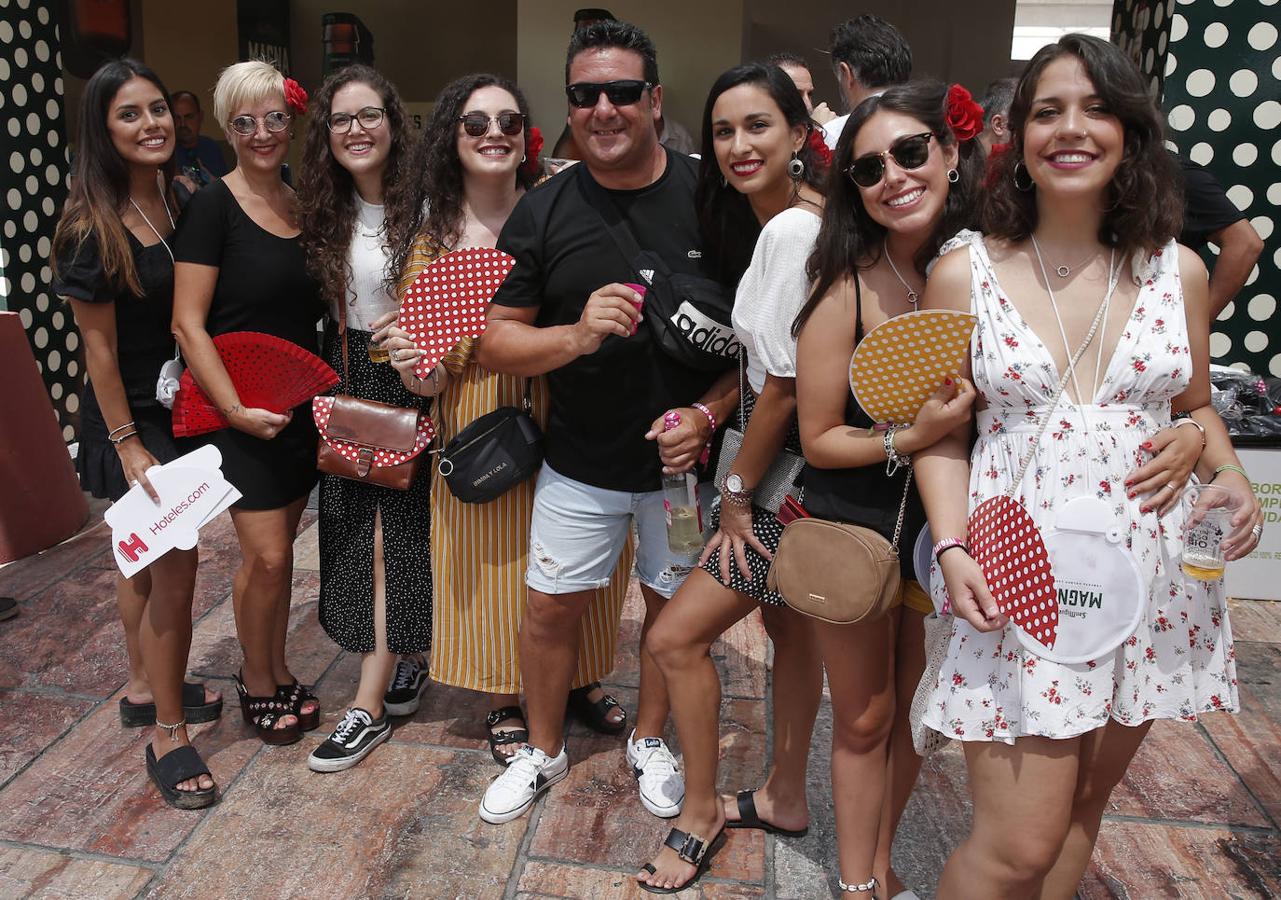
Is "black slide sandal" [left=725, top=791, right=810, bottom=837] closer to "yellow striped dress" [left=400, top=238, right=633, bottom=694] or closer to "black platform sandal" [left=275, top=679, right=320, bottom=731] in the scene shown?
"yellow striped dress" [left=400, top=238, right=633, bottom=694]

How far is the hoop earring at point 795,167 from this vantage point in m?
2.37

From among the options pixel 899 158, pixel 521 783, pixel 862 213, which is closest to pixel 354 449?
pixel 521 783

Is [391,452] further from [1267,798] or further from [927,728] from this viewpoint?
[1267,798]

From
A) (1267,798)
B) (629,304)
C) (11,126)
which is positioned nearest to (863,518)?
(629,304)

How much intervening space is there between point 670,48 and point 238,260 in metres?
6.33

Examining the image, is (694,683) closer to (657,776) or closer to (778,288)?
(657,776)

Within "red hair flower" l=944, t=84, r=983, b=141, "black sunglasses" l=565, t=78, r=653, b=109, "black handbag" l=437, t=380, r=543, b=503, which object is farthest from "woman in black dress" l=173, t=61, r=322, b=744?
"red hair flower" l=944, t=84, r=983, b=141

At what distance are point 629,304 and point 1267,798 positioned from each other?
Result: 231cm

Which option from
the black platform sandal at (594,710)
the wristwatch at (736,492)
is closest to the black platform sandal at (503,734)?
the black platform sandal at (594,710)

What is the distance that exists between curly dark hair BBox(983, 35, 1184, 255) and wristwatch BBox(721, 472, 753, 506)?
0.78 m

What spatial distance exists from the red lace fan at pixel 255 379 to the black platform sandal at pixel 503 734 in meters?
1.13

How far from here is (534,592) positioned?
290 cm

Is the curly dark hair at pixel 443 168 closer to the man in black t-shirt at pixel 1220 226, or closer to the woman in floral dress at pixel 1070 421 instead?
the woman in floral dress at pixel 1070 421

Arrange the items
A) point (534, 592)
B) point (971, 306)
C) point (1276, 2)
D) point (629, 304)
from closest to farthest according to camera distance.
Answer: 1. point (971, 306)
2. point (629, 304)
3. point (534, 592)
4. point (1276, 2)
